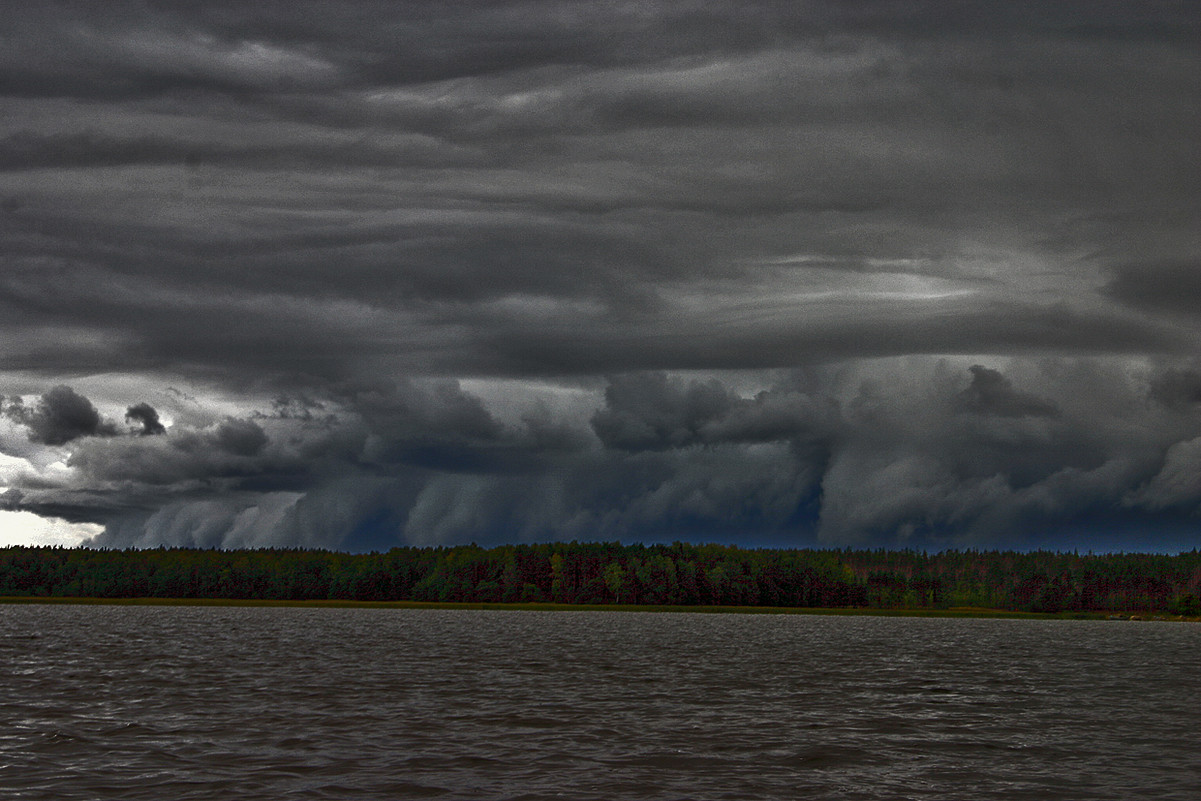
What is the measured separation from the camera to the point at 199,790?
29.4 metres

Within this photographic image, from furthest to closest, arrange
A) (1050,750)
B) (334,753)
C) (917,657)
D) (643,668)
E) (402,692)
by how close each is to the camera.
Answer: (917,657), (643,668), (402,692), (1050,750), (334,753)

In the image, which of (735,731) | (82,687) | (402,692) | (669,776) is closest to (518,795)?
(669,776)

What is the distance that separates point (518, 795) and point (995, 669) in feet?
233

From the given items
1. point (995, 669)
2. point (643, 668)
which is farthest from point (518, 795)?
point (995, 669)

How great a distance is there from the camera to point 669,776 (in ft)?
108

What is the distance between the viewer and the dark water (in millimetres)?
31750

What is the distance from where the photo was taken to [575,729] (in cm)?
4325

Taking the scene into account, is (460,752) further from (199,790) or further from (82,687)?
(82,687)

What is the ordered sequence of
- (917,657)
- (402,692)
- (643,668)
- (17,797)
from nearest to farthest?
1. (17,797)
2. (402,692)
3. (643,668)
4. (917,657)

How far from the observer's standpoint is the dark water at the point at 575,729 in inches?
1250

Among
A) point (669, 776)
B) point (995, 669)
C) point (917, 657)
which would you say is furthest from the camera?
point (917, 657)

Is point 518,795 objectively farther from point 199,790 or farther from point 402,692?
point 402,692

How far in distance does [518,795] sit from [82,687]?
3834 cm

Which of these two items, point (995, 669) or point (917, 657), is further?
point (917, 657)
